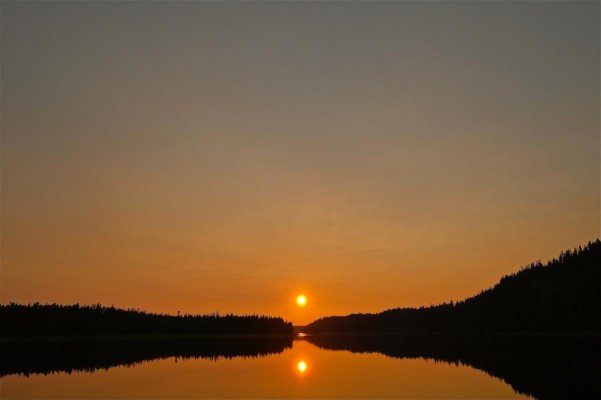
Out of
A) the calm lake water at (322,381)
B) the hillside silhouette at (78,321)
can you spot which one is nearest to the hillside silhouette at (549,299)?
the calm lake water at (322,381)

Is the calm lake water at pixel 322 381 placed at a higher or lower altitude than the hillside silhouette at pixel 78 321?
lower

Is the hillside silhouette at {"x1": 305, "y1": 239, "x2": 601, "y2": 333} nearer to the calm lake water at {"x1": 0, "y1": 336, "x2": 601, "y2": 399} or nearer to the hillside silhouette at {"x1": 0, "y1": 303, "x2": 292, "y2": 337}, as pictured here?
the calm lake water at {"x1": 0, "y1": 336, "x2": 601, "y2": 399}

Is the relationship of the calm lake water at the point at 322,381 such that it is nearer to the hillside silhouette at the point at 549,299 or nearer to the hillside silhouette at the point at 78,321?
the hillside silhouette at the point at 549,299

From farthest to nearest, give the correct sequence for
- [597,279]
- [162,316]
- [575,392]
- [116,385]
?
[162,316] < [597,279] < [116,385] < [575,392]

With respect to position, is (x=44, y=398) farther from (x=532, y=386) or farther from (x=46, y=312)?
(x=46, y=312)

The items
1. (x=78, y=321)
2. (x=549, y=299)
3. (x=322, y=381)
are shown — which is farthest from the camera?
(x=78, y=321)

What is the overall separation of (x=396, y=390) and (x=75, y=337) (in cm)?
12765

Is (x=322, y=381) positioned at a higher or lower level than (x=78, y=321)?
lower

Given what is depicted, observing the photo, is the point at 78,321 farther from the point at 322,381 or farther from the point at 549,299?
the point at 322,381

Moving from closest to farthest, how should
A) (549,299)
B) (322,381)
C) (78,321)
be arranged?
(322,381) → (549,299) → (78,321)

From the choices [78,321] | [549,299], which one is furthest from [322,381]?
[78,321]

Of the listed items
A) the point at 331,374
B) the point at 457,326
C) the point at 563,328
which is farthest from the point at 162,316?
the point at 331,374

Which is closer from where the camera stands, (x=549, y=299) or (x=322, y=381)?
(x=322, y=381)

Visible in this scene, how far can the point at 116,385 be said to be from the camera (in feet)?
130
